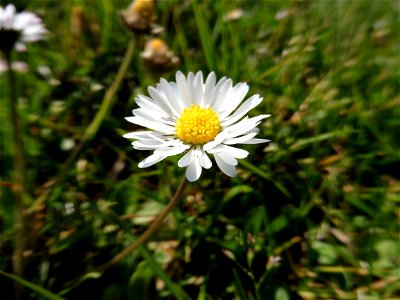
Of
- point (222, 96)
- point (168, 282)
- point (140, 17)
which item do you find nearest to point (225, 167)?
point (222, 96)

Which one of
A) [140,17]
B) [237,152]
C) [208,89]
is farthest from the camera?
[140,17]

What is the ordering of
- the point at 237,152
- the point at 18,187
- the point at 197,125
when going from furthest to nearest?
1. the point at 18,187
2. the point at 197,125
3. the point at 237,152

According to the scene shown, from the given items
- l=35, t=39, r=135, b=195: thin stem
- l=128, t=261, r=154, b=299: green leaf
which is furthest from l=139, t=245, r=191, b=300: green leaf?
l=35, t=39, r=135, b=195: thin stem

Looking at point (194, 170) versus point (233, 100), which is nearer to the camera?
point (194, 170)

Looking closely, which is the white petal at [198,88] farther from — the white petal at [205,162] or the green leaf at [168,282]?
the green leaf at [168,282]

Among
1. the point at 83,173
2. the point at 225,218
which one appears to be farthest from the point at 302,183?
the point at 83,173

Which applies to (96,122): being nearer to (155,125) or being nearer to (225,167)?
(155,125)

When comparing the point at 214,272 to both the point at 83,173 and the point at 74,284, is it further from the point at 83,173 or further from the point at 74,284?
the point at 83,173

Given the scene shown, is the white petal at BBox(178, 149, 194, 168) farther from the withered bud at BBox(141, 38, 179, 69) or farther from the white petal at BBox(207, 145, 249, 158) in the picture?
the withered bud at BBox(141, 38, 179, 69)
